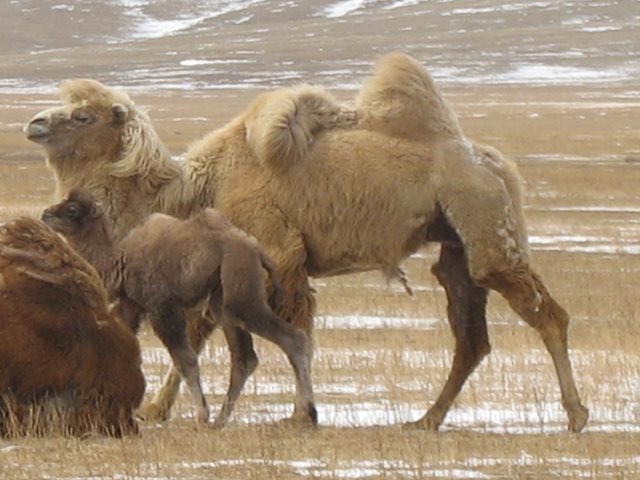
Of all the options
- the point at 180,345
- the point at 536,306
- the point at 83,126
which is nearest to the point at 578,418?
the point at 536,306

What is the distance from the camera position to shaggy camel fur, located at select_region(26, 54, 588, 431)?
934 centimetres

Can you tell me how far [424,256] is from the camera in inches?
761

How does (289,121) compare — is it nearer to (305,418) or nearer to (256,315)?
(256,315)

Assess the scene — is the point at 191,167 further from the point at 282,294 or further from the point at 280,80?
the point at 280,80

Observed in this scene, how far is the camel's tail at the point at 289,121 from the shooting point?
9547 millimetres

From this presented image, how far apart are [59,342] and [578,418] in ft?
10.1

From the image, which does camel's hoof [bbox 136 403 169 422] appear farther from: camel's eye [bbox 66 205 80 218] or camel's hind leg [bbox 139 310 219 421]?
camel's eye [bbox 66 205 80 218]

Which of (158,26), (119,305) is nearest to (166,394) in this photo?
(119,305)

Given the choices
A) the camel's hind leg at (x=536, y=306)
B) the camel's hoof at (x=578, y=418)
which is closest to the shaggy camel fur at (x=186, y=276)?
the camel's hind leg at (x=536, y=306)

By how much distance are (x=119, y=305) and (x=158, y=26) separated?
378 feet

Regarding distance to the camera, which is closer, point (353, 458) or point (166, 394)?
point (353, 458)

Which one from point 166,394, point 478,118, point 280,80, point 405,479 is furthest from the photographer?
point 280,80

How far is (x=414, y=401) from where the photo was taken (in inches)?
393

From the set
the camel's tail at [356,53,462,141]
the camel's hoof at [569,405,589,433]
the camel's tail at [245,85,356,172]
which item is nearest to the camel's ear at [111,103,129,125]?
the camel's tail at [245,85,356,172]
